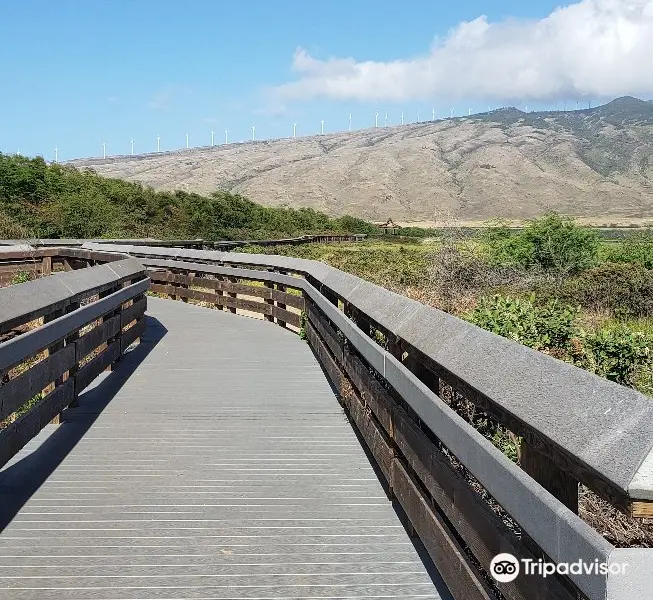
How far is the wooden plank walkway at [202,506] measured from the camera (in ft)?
13.4

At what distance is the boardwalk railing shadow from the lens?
532 cm

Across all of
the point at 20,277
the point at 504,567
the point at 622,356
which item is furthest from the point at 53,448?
the point at 20,277

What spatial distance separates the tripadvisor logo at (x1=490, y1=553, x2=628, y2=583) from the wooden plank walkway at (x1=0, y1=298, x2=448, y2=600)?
44.8 inches

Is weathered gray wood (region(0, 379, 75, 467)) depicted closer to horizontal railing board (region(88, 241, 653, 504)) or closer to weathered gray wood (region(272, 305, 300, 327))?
horizontal railing board (region(88, 241, 653, 504))

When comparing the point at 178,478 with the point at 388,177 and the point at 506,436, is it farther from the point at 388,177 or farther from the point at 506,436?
the point at 388,177

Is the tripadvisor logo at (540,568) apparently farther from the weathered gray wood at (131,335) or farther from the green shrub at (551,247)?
the green shrub at (551,247)

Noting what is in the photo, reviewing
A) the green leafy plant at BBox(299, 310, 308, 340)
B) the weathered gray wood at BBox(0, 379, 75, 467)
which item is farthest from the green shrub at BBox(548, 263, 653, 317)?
the weathered gray wood at BBox(0, 379, 75, 467)

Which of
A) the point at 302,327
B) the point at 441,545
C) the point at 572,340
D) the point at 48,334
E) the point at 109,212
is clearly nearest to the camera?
the point at 441,545

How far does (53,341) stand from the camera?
650 centimetres

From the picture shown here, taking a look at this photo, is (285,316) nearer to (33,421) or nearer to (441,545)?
(33,421)

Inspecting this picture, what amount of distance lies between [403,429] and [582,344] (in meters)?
6.06

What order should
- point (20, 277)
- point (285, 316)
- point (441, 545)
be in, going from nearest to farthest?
point (441, 545)
point (285, 316)
point (20, 277)

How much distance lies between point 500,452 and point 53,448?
14.3 ft

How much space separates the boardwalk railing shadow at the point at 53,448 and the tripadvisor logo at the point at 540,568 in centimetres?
292
